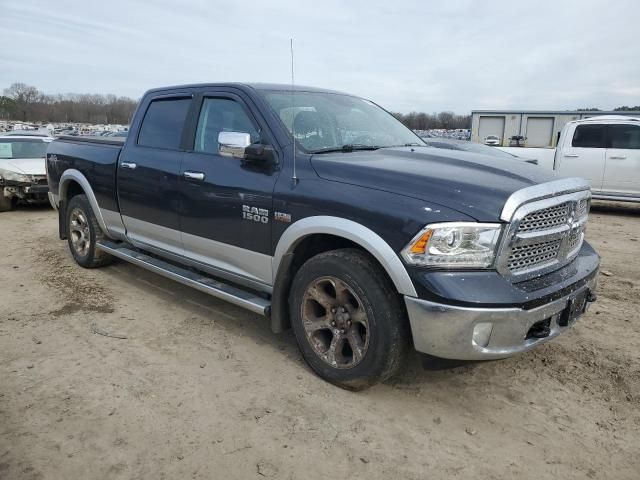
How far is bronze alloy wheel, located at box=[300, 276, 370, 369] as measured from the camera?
9.99 feet

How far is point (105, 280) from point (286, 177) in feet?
10.3

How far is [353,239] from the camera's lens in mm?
2920

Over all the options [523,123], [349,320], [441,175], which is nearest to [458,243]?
[441,175]

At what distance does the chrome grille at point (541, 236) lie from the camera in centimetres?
271

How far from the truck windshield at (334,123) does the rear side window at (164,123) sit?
3.27ft

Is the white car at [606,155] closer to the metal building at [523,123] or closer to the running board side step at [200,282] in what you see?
the running board side step at [200,282]

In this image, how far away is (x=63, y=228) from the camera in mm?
6117

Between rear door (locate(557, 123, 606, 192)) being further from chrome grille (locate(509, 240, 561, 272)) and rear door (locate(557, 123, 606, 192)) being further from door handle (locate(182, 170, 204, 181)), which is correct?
door handle (locate(182, 170, 204, 181))

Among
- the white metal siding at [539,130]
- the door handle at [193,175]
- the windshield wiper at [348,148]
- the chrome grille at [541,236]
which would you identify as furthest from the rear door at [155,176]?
the white metal siding at [539,130]

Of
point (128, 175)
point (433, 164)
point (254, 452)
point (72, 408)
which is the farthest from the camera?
point (128, 175)

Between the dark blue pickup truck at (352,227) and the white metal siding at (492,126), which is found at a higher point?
the white metal siding at (492,126)

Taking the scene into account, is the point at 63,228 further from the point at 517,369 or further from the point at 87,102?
the point at 87,102

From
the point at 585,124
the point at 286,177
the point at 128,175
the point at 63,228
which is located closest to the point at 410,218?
the point at 286,177

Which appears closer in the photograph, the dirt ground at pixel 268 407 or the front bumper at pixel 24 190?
the dirt ground at pixel 268 407
